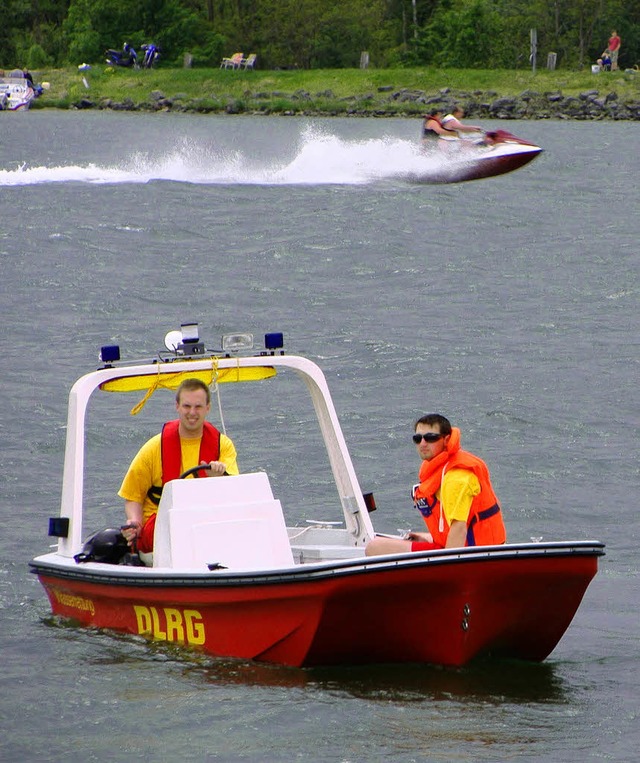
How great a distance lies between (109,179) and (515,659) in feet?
108

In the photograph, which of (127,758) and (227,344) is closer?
(127,758)

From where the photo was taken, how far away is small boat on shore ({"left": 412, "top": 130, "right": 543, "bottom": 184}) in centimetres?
3509

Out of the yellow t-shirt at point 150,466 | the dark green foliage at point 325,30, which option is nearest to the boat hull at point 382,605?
the yellow t-shirt at point 150,466

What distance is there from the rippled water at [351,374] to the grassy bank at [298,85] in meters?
28.9

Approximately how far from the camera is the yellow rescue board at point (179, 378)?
8586 millimetres

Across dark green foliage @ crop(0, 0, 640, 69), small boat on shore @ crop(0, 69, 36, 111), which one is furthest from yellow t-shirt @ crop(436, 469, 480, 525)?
dark green foliage @ crop(0, 0, 640, 69)

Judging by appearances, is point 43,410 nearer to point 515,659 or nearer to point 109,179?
point 515,659

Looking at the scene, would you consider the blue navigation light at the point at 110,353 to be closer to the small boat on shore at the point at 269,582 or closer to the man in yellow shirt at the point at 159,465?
the small boat on shore at the point at 269,582

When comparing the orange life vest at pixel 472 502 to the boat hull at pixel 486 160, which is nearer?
the orange life vest at pixel 472 502

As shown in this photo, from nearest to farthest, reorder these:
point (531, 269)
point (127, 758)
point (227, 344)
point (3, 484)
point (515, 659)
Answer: point (127, 758) → point (515, 659) → point (227, 344) → point (3, 484) → point (531, 269)

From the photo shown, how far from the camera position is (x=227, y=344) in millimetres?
8375

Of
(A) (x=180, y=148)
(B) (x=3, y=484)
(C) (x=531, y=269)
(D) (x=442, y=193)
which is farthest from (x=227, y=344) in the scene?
(A) (x=180, y=148)

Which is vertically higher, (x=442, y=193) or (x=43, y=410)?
(x=442, y=193)

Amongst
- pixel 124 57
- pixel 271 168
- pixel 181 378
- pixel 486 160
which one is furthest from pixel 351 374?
pixel 124 57
